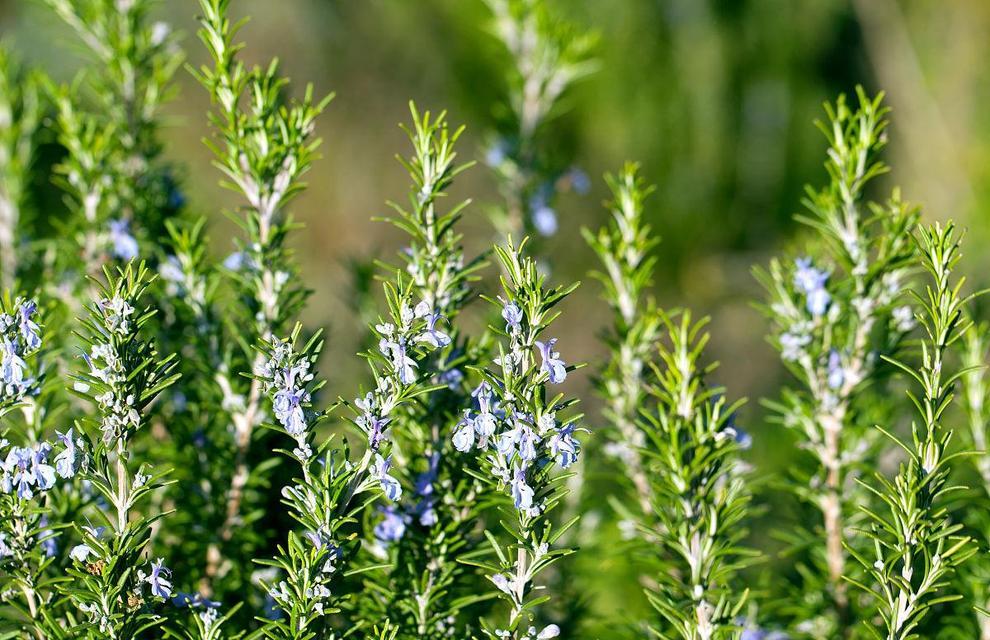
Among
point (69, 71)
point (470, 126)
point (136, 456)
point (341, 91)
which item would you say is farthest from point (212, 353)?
point (341, 91)

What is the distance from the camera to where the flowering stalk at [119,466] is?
0.51m

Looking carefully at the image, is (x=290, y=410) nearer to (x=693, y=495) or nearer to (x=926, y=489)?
(x=693, y=495)

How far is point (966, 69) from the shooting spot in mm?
2736

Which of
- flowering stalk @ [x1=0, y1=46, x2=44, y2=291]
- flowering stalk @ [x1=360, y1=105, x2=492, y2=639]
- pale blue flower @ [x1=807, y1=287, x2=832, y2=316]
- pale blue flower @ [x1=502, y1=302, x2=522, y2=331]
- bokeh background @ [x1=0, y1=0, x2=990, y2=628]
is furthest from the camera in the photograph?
bokeh background @ [x1=0, y1=0, x2=990, y2=628]

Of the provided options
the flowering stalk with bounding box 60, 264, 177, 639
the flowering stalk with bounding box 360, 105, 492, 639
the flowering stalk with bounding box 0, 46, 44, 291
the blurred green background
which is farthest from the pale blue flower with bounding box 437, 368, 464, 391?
the blurred green background

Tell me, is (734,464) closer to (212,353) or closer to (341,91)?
(212,353)

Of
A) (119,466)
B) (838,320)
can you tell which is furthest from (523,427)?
(838,320)

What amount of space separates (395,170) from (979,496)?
9.43 feet

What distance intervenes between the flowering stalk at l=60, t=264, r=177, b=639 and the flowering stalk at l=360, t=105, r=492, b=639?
17 cm

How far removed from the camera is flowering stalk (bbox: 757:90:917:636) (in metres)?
0.70

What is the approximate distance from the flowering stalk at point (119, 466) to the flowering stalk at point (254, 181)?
129 millimetres

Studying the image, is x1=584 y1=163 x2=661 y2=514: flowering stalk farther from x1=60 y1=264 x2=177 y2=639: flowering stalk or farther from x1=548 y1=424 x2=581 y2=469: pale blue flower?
x1=60 y1=264 x2=177 y2=639: flowering stalk

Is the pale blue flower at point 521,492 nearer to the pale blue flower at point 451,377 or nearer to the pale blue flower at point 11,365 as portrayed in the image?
the pale blue flower at point 451,377

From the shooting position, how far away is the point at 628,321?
2.51 ft
